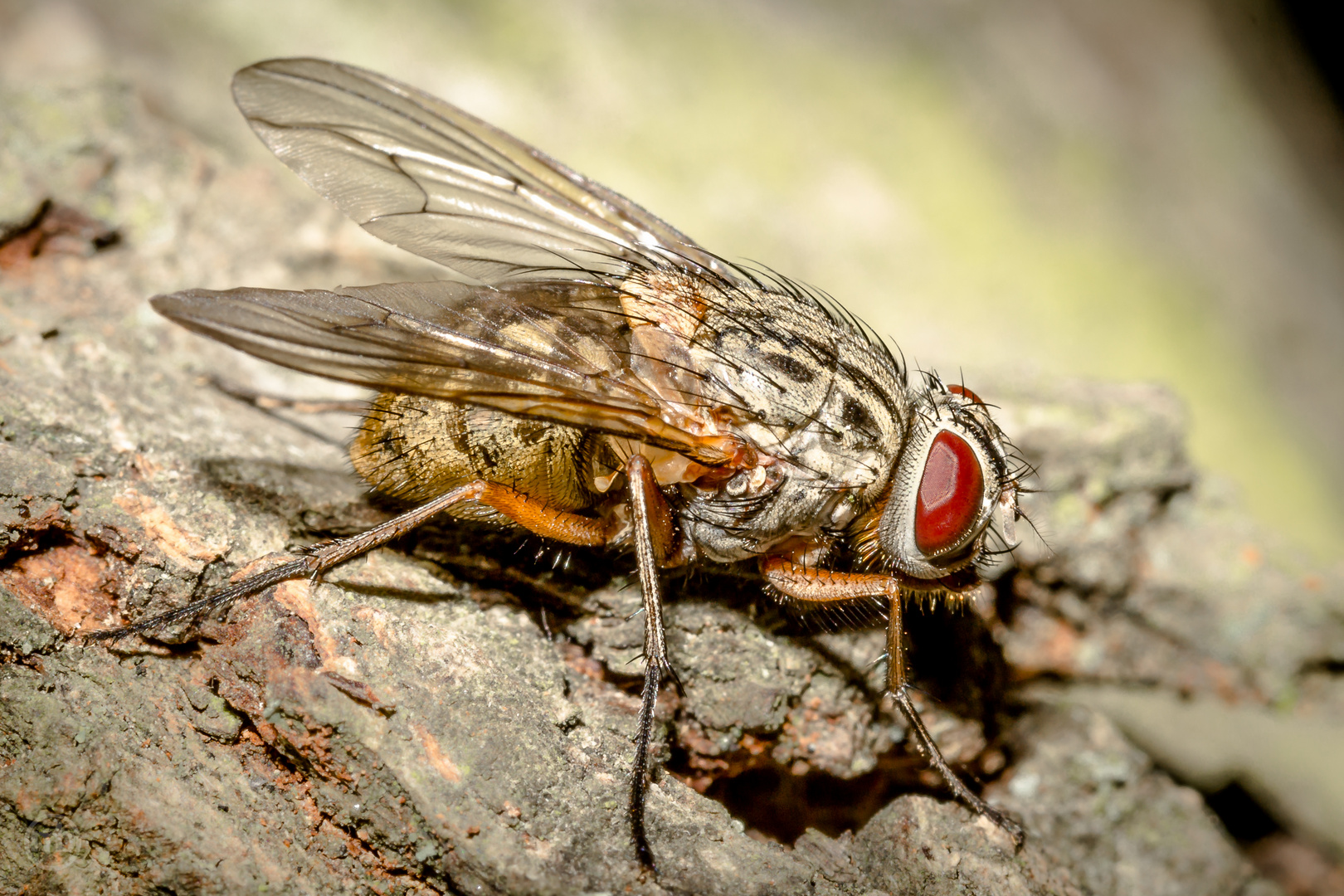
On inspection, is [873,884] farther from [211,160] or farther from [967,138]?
[967,138]

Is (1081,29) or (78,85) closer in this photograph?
(78,85)

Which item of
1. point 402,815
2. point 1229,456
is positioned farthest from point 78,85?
point 1229,456

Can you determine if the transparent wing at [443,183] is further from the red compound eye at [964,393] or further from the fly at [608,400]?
the red compound eye at [964,393]

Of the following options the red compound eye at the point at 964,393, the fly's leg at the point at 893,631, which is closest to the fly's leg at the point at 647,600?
the fly's leg at the point at 893,631

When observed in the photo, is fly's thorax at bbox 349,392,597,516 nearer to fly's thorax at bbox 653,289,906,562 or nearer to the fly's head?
fly's thorax at bbox 653,289,906,562

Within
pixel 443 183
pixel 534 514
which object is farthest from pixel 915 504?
pixel 443 183
